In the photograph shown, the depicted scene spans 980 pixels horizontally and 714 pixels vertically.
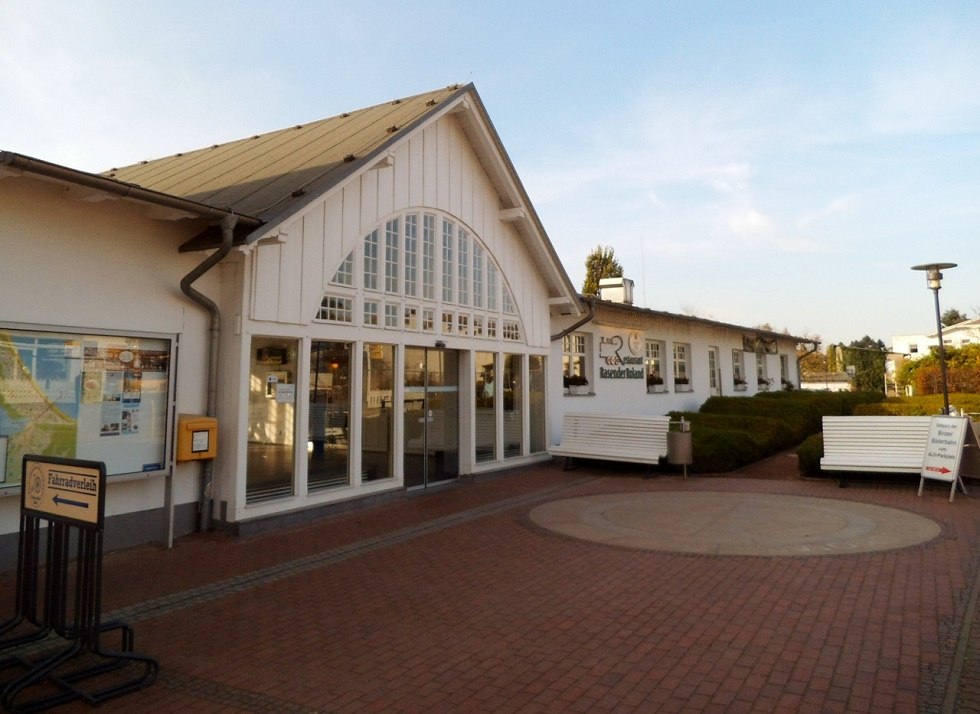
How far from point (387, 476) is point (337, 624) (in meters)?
5.20

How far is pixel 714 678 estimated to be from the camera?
13.0 ft

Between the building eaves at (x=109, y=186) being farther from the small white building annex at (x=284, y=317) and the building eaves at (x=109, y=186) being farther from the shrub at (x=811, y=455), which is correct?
the shrub at (x=811, y=455)

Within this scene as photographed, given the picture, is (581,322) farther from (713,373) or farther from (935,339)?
(935,339)

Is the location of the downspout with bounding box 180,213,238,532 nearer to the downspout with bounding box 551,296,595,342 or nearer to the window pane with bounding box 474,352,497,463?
the window pane with bounding box 474,352,497,463

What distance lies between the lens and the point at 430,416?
37.1 ft

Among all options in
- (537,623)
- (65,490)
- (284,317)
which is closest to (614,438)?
(284,317)

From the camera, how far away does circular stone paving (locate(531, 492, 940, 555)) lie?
7148 millimetres

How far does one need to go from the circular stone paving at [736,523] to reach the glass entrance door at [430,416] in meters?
2.39

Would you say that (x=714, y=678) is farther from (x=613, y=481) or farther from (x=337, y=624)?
(x=613, y=481)

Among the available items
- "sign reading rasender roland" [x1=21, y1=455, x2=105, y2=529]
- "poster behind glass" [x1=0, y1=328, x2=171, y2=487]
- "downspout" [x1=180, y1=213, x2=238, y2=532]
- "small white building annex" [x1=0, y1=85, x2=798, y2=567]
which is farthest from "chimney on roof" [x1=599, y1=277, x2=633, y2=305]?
"sign reading rasender roland" [x1=21, y1=455, x2=105, y2=529]

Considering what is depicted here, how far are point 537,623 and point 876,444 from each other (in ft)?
27.2

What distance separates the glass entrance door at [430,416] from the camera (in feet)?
35.5

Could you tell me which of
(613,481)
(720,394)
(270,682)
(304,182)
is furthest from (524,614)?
(720,394)

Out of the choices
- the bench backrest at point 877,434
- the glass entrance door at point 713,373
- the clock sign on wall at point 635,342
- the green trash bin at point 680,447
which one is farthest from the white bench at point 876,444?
the glass entrance door at point 713,373
